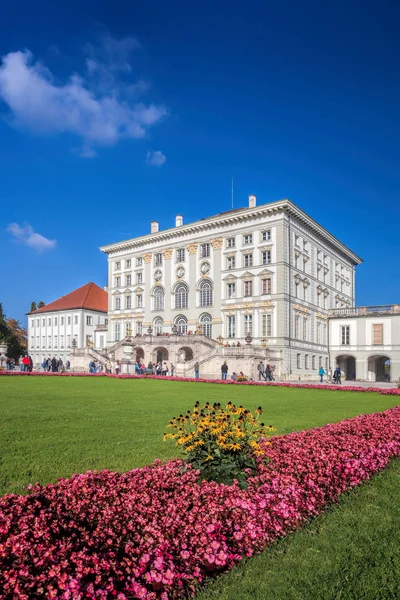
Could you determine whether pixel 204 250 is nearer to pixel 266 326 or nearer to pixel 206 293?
pixel 206 293

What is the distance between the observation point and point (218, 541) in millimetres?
4207

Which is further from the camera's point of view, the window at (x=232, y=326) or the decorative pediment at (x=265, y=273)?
the window at (x=232, y=326)

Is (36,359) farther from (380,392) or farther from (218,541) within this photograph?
(218,541)

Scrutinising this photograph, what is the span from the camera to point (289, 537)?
15.9 ft

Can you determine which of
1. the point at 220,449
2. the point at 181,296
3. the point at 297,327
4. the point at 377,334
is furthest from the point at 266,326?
the point at 220,449

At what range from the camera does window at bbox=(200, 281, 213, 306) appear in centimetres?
5188

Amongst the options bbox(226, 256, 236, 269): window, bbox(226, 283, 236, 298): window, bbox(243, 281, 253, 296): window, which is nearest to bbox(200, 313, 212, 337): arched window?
bbox(226, 283, 236, 298): window

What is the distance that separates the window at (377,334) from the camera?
49750 mm

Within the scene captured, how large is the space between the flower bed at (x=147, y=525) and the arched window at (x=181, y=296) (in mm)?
47751

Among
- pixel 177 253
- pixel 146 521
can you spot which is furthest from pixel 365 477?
pixel 177 253

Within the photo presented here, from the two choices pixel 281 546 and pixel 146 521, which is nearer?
pixel 146 521

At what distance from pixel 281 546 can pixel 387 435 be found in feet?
16.0

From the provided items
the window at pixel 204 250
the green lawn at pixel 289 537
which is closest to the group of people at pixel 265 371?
the window at pixel 204 250

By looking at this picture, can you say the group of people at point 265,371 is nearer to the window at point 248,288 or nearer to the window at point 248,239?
the window at point 248,288
